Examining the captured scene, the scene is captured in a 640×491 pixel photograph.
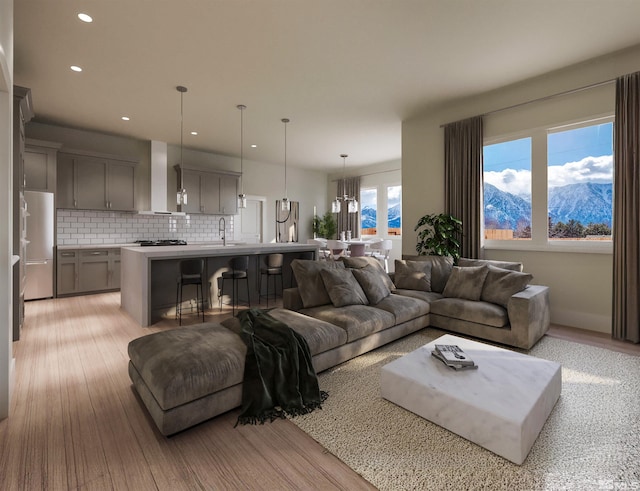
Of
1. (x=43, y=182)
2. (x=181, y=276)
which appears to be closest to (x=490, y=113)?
(x=181, y=276)

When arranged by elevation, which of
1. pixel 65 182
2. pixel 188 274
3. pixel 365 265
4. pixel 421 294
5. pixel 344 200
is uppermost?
pixel 344 200

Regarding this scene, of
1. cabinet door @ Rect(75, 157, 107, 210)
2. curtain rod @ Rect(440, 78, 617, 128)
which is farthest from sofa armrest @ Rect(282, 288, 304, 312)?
cabinet door @ Rect(75, 157, 107, 210)

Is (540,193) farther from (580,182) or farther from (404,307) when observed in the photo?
(404,307)

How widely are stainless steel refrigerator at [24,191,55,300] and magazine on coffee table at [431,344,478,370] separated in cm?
641

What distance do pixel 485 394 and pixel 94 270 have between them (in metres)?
6.72

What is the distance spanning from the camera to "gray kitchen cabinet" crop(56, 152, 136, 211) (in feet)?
19.6

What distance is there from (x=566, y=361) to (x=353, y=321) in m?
2.00

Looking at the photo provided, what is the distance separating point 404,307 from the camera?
11.8 ft

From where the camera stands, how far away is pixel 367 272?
3875 mm

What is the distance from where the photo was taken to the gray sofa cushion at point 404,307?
3496 mm

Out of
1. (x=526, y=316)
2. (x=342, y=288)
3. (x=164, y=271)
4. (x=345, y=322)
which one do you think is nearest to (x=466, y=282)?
(x=526, y=316)

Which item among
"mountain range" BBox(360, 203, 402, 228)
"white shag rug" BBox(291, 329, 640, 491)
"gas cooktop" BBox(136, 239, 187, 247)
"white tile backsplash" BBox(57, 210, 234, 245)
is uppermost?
"mountain range" BBox(360, 203, 402, 228)

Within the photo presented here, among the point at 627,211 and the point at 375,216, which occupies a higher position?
the point at 375,216

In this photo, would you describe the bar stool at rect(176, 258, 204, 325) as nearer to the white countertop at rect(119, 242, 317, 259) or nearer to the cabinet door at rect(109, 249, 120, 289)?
the white countertop at rect(119, 242, 317, 259)
